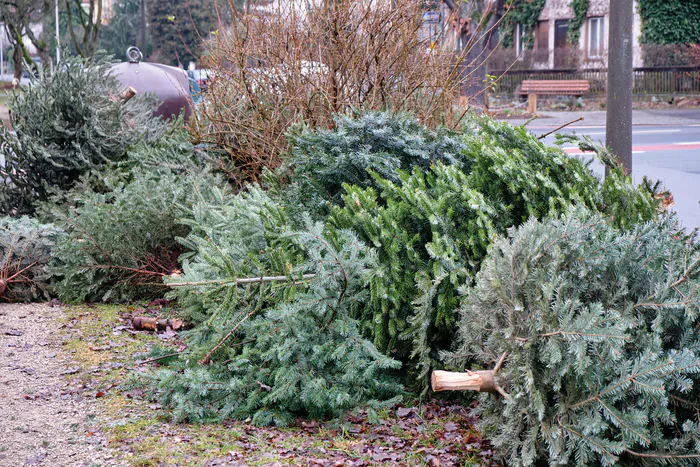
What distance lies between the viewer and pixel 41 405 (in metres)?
3.78

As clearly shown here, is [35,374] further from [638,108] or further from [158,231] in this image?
[638,108]

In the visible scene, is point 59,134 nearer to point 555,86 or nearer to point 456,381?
point 456,381

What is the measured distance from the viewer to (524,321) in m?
3.07

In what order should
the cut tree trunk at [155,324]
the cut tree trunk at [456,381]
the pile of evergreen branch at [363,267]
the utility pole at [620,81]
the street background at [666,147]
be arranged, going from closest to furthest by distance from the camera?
the cut tree trunk at [456,381]
the pile of evergreen branch at [363,267]
the cut tree trunk at [155,324]
the utility pole at [620,81]
the street background at [666,147]

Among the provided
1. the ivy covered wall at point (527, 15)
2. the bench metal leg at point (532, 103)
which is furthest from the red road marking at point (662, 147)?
the ivy covered wall at point (527, 15)

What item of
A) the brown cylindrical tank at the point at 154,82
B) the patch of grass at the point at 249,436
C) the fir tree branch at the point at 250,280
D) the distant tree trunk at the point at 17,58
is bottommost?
the patch of grass at the point at 249,436

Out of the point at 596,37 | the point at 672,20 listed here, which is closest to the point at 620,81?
the point at 672,20

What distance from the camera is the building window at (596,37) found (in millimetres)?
31250

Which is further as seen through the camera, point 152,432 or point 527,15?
point 527,15

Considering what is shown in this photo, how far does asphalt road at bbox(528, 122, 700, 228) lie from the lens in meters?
9.67

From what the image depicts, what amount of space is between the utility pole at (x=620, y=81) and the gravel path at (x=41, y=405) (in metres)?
4.24

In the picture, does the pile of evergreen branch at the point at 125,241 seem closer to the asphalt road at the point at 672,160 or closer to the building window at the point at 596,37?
the asphalt road at the point at 672,160

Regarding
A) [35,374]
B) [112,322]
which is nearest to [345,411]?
[35,374]

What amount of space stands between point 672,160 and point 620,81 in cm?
930
